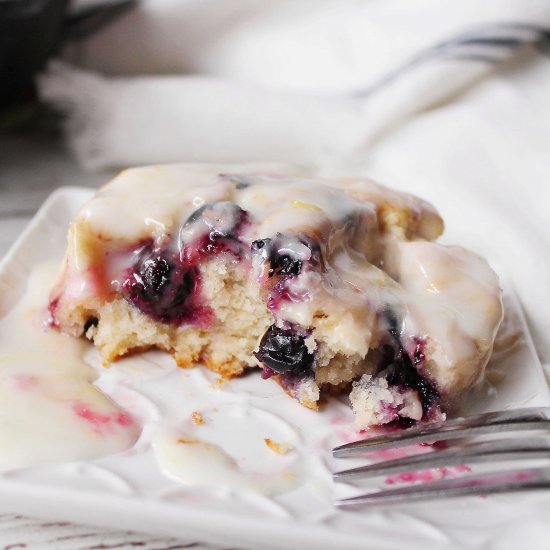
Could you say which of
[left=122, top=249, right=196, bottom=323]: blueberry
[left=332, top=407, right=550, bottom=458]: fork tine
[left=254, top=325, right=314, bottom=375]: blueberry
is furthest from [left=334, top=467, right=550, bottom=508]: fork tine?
[left=122, top=249, right=196, bottom=323]: blueberry

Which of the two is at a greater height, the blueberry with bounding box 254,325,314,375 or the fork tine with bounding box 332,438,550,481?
the blueberry with bounding box 254,325,314,375

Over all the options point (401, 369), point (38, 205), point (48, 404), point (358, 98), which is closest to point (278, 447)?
point (401, 369)

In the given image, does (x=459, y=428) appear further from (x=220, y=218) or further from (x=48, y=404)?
(x=48, y=404)

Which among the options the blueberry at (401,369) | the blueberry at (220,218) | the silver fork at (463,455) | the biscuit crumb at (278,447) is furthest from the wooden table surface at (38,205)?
the blueberry at (220,218)

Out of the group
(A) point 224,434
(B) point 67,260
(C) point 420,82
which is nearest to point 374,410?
(A) point 224,434

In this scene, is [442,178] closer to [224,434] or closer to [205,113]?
[205,113]

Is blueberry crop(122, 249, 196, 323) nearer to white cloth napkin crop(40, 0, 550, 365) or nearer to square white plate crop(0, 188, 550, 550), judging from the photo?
square white plate crop(0, 188, 550, 550)

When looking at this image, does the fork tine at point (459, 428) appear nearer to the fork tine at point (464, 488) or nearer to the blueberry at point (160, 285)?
the fork tine at point (464, 488)
